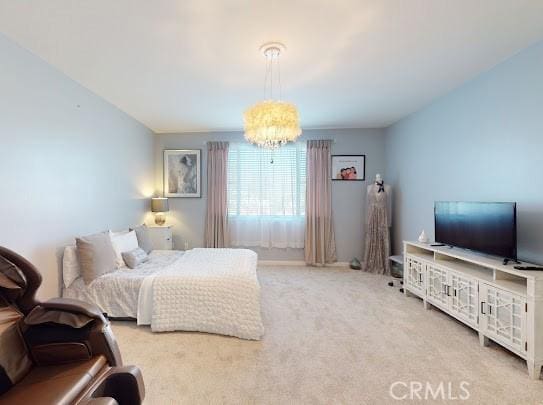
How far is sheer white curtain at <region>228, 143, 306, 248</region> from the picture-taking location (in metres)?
4.82

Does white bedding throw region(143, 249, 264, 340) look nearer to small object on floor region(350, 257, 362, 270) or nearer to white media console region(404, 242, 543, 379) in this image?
white media console region(404, 242, 543, 379)

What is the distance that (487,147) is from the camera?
Answer: 2.60 meters

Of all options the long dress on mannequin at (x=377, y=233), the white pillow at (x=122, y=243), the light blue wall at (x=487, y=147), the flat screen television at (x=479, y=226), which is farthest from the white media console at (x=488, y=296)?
the white pillow at (x=122, y=243)

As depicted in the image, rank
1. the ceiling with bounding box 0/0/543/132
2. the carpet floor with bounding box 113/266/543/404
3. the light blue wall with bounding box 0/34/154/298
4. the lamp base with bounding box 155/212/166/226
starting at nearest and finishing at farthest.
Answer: the carpet floor with bounding box 113/266/543/404, the ceiling with bounding box 0/0/543/132, the light blue wall with bounding box 0/34/154/298, the lamp base with bounding box 155/212/166/226

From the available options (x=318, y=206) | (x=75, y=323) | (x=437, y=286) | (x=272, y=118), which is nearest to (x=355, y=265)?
(x=318, y=206)

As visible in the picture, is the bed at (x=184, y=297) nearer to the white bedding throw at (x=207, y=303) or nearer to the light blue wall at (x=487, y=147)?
the white bedding throw at (x=207, y=303)

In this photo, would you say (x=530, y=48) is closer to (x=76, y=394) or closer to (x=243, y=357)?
(x=243, y=357)

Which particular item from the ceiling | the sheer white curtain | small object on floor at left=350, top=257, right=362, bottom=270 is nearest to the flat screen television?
the ceiling

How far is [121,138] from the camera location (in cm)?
378

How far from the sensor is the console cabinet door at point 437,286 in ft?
8.54

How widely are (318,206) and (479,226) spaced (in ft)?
8.28

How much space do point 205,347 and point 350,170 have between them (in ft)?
12.4

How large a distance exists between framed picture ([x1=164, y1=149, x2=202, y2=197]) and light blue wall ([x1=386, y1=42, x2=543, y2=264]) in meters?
3.72

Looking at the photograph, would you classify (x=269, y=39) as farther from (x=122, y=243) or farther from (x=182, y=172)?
(x=182, y=172)
